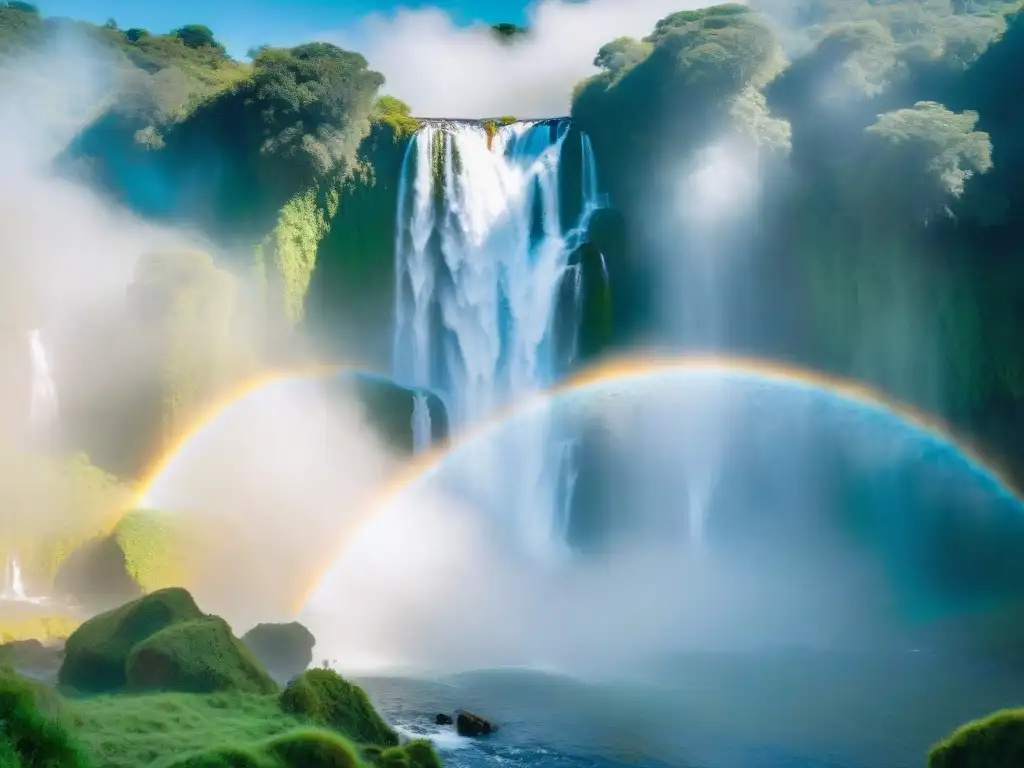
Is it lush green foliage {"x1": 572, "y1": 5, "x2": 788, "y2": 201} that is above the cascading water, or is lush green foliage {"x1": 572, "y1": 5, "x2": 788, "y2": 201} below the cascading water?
above

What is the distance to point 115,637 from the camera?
16422 mm

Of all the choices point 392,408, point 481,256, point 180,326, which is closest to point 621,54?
point 481,256

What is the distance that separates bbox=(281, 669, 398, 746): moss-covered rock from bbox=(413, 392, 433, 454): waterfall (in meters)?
17.9

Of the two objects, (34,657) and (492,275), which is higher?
(492,275)

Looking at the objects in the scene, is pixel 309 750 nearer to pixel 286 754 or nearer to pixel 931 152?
pixel 286 754

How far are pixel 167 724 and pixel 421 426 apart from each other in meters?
20.4

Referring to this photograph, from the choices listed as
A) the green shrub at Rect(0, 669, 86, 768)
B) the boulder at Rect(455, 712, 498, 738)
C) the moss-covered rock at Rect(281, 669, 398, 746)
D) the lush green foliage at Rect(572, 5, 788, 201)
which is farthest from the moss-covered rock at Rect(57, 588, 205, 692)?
the lush green foliage at Rect(572, 5, 788, 201)

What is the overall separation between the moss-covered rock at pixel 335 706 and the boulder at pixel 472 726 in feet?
6.64

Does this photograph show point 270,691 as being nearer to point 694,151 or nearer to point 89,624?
point 89,624

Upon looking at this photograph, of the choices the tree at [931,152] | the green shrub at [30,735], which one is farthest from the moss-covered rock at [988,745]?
the tree at [931,152]

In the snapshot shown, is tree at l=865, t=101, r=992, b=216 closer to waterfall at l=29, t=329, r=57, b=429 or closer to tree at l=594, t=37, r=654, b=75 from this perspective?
tree at l=594, t=37, r=654, b=75

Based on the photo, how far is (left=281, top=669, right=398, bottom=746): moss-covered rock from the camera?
13883 mm

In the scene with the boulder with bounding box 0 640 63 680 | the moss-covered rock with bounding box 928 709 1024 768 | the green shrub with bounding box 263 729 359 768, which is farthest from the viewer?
the boulder with bounding box 0 640 63 680

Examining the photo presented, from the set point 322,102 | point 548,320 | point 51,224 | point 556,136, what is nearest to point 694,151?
point 556,136
